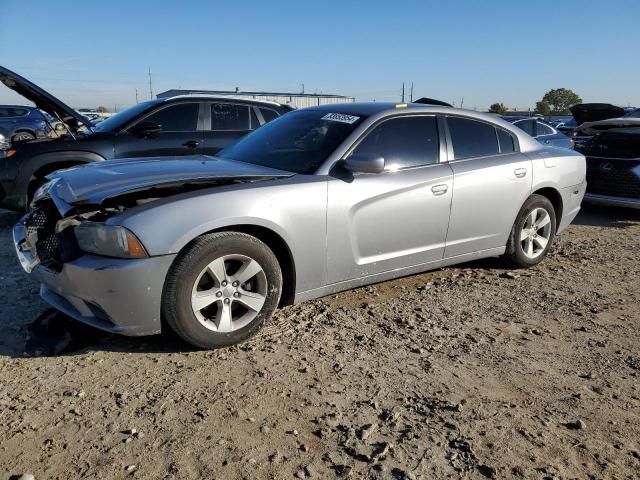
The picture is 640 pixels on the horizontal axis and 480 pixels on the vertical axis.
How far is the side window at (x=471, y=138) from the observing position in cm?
452

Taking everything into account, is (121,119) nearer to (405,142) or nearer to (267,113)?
(267,113)

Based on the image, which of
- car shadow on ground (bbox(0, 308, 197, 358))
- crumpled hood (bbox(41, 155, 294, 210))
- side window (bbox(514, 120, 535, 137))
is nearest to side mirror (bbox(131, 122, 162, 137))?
crumpled hood (bbox(41, 155, 294, 210))

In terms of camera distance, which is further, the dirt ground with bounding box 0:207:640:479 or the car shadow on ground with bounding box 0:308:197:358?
the car shadow on ground with bounding box 0:308:197:358

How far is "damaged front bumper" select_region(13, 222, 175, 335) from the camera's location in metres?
2.93

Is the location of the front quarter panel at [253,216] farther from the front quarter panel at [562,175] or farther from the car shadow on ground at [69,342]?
the front quarter panel at [562,175]

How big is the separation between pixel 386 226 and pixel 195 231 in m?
1.45

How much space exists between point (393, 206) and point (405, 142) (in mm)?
610

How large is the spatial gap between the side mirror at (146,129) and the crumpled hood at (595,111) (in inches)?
283

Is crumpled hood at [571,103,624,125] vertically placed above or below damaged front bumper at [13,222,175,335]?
above

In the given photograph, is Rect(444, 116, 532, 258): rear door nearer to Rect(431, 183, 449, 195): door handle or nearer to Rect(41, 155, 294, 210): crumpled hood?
Rect(431, 183, 449, 195): door handle

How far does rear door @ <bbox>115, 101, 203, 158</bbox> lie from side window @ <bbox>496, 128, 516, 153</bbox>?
12.7ft

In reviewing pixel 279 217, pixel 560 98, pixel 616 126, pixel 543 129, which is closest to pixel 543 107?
pixel 560 98

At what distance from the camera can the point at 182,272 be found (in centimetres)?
306

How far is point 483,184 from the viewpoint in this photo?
14.7 ft
